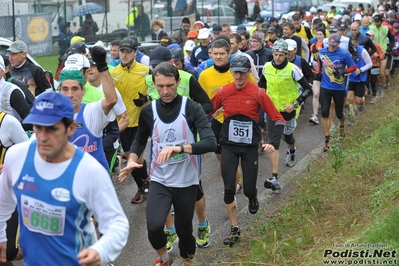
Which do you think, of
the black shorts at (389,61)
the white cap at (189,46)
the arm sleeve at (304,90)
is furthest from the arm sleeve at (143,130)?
the black shorts at (389,61)

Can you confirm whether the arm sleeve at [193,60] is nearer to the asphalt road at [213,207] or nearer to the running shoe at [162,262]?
the asphalt road at [213,207]

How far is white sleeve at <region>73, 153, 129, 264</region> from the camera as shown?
378 centimetres

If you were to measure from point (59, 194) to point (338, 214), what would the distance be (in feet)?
13.1

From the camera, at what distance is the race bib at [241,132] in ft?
25.2

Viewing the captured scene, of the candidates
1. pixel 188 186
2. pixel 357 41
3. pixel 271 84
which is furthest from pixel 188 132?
pixel 357 41

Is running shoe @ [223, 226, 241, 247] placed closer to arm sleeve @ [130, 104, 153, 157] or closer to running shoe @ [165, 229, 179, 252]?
running shoe @ [165, 229, 179, 252]

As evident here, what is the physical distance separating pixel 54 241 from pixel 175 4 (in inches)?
823

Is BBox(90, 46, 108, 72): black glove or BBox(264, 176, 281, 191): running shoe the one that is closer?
BBox(90, 46, 108, 72): black glove

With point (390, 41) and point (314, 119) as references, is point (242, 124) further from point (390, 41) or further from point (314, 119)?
point (390, 41)

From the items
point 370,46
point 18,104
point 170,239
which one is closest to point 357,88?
point 370,46

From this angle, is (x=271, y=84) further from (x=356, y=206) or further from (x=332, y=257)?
(x=332, y=257)

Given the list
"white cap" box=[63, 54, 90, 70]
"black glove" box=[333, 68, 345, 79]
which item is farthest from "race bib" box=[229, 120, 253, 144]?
"black glove" box=[333, 68, 345, 79]

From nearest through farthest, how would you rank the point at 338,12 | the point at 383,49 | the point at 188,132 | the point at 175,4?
the point at 188,132 → the point at 383,49 → the point at 175,4 → the point at 338,12

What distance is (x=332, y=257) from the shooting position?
5.61m
